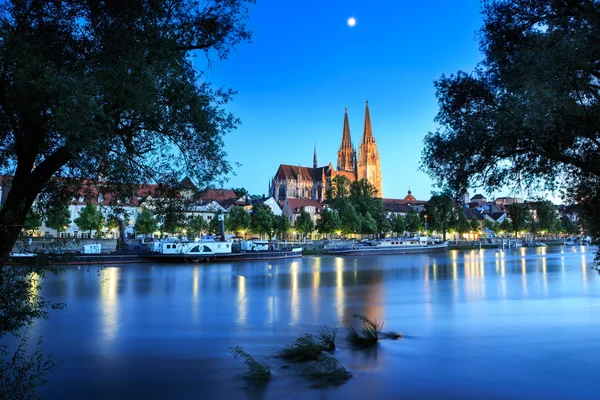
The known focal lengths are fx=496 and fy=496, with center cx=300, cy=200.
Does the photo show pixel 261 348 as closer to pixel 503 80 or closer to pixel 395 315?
pixel 395 315

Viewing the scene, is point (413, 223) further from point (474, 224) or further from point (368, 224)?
point (474, 224)

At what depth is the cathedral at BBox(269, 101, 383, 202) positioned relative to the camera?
16938 cm

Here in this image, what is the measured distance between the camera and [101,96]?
25.5 ft

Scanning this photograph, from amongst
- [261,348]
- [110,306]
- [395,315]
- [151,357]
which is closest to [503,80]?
[261,348]

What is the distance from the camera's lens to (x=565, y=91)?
26.9 ft

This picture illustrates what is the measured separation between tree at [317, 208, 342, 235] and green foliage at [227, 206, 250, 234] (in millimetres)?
20228

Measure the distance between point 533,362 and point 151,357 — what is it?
13.3 m

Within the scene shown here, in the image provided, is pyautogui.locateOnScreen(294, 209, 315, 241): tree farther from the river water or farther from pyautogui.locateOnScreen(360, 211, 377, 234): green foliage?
the river water

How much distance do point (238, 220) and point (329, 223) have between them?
76.4 feet

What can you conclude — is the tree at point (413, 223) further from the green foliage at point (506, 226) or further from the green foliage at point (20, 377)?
the green foliage at point (20, 377)

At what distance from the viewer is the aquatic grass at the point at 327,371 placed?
14.3 meters

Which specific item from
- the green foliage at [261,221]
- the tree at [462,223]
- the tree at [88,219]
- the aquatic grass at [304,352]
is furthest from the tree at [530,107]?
the tree at [462,223]

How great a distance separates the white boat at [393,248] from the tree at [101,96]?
8202cm

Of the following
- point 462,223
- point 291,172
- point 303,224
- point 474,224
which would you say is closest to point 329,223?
point 303,224
